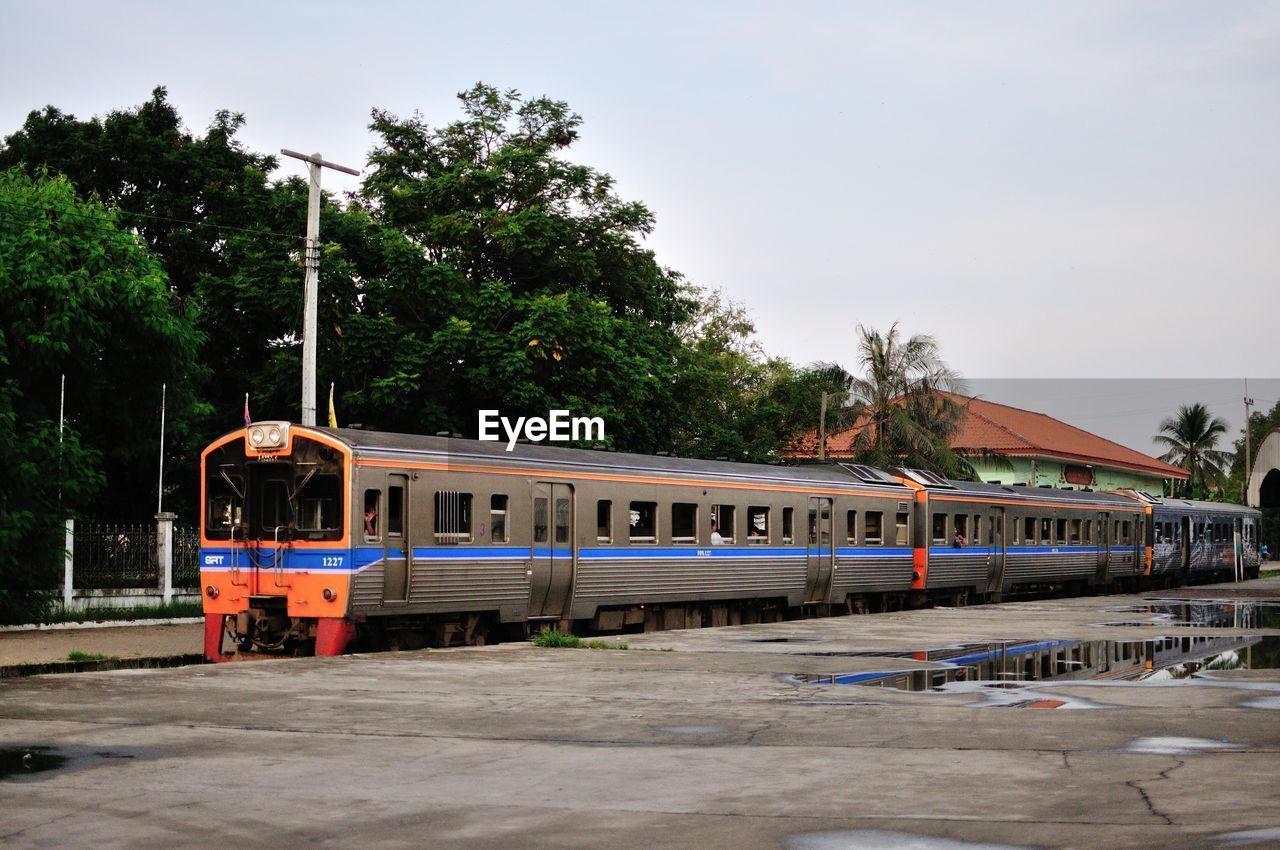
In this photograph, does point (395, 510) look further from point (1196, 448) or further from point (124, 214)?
point (1196, 448)

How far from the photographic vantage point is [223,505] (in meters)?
19.1

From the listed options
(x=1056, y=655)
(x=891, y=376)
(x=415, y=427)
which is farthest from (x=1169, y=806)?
(x=891, y=376)

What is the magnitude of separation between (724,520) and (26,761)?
1719cm

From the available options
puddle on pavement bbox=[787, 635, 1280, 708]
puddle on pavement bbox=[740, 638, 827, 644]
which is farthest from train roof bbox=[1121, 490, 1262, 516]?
puddle on pavement bbox=[740, 638, 827, 644]

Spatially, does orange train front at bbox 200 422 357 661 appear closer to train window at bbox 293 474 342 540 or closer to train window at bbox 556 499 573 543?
train window at bbox 293 474 342 540

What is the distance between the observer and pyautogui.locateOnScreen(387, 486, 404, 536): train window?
18.3 m

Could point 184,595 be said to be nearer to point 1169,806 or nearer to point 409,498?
point 409,498

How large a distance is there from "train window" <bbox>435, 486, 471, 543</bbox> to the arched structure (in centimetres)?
5273

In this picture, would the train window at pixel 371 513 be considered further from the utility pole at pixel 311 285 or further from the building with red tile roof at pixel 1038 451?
the building with red tile roof at pixel 1038 451

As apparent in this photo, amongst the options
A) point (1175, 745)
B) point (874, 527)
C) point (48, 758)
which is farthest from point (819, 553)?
point (48, 758)

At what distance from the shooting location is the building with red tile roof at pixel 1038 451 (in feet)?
207

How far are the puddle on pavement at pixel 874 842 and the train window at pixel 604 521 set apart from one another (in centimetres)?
1513

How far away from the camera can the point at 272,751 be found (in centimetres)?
976
